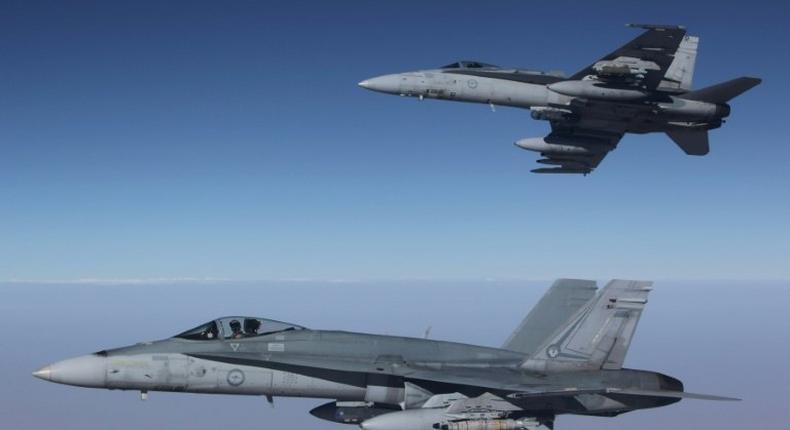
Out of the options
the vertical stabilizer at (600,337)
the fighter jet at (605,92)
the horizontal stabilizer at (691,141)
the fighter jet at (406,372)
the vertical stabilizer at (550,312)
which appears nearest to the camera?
the fighter jet at (406,372)

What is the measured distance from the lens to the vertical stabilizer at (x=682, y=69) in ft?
89.1

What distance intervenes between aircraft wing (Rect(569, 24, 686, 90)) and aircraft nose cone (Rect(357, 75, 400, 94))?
21.9 ft

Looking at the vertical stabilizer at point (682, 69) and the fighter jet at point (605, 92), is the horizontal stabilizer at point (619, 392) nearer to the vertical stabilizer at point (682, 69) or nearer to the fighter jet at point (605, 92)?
the fighter jet at point (605, 92)

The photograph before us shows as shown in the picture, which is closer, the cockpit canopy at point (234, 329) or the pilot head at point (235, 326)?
the cockpit canopy at point (234, 329)

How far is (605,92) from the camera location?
25047 millimetres

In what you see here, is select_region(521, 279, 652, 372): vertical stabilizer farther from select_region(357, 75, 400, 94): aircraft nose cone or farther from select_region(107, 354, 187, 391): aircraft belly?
select_region(357, 75, 400, 94): aircraft nose cone

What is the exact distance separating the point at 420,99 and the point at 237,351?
12.8 metres

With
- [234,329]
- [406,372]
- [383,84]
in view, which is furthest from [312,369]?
[383,84]

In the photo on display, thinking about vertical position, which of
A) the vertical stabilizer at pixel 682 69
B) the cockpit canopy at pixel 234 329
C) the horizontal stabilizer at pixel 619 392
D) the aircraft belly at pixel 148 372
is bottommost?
the horizontal stabilizer at pixel 619 392

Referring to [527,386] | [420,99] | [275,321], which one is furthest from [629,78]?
[275,321]

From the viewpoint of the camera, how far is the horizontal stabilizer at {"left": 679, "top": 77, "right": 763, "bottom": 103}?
25.8m

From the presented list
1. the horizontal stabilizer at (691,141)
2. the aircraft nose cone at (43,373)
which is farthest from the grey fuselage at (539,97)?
the aircraft nose cone at (43,373)

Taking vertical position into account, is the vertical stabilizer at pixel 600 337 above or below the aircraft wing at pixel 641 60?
below

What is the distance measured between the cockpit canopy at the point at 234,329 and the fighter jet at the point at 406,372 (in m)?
0.03
